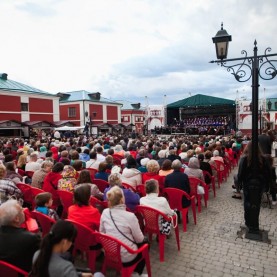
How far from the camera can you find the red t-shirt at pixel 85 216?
3.17 meters

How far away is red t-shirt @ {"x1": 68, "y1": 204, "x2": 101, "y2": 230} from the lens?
3.17 m

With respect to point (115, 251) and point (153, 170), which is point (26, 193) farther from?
point (115, 251)

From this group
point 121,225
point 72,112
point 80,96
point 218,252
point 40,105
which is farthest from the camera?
point 80,96

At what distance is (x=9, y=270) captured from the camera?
2115 millimetres

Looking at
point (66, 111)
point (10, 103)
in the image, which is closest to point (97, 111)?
point (66, 111)

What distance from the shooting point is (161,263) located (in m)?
3.59

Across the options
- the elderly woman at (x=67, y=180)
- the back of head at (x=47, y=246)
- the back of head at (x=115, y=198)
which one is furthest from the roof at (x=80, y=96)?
the back of head at (x=47, y=246)

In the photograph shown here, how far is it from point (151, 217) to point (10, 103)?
27628 millimetres

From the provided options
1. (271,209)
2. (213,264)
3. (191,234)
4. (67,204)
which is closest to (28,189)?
(67,204)

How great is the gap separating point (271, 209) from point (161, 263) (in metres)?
3.47

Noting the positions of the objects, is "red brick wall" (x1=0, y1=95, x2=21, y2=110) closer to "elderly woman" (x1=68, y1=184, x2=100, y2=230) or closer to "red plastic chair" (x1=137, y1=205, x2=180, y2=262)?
"elderly woman" (x1=68, y1=184, x2=100, y2=230)

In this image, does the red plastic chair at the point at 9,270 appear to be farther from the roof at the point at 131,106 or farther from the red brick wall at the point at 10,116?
the roof at the point at 131,106

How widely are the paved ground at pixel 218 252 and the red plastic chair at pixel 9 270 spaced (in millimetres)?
1516

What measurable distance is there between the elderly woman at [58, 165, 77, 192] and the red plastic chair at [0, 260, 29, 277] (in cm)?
227
